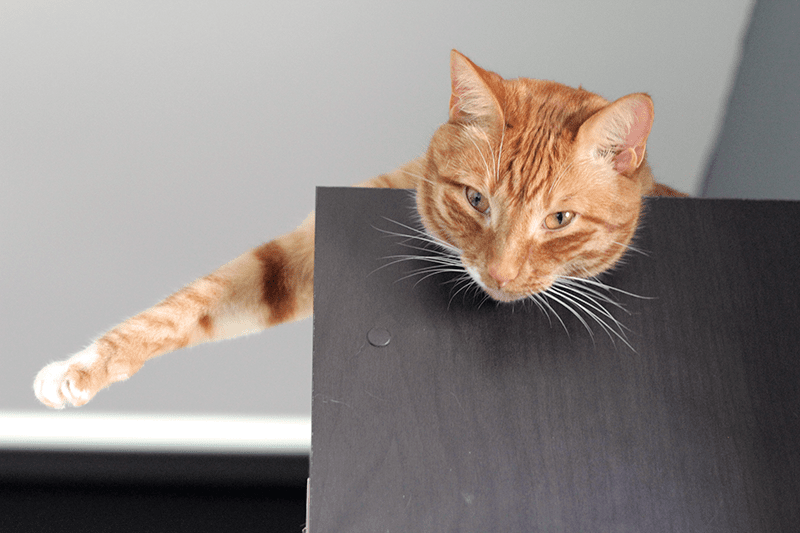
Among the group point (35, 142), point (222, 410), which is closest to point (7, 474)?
point (222, 410)

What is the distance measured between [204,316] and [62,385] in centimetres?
27

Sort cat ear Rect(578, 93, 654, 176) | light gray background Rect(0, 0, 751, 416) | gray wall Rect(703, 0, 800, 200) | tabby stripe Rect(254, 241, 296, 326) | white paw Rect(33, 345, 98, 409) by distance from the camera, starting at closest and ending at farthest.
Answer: cat ear Rect(578, 93, 654, 176), white paw Rect(33, 345, 98, 409), tabby stripe Rect(254, 241, 296, 326), gray wall Rect(703, 0, 800, 200), light gray background Rect(0, 0, 751, 416)

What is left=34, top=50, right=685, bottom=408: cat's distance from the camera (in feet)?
2.78

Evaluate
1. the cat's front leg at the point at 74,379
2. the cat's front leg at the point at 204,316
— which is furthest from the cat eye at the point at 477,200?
the cat's front leg at the point at 74,379

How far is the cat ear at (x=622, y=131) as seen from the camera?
799mm

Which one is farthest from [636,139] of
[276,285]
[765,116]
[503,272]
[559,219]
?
[765,116]

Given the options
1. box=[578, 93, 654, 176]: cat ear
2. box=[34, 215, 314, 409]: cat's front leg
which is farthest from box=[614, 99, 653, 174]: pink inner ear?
box=[34, 215, 314, 409]: cat's front leg

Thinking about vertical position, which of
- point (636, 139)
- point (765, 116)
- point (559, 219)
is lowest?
point (559, 219)

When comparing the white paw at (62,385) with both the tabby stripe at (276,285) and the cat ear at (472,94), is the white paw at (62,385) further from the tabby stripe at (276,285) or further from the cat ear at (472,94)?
the cat ear at (472,94)

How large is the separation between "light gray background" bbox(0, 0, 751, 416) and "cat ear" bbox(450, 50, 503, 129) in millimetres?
863

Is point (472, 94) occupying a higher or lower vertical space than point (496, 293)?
higher

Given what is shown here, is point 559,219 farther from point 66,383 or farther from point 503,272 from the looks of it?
point 66,383

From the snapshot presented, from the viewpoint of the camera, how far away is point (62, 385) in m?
0.93

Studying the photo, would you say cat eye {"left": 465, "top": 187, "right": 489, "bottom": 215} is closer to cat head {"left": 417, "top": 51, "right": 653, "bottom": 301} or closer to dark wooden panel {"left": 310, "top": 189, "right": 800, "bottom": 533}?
cat head {"left": 417, "top": 51, "right": 653, "bottom": 301}
